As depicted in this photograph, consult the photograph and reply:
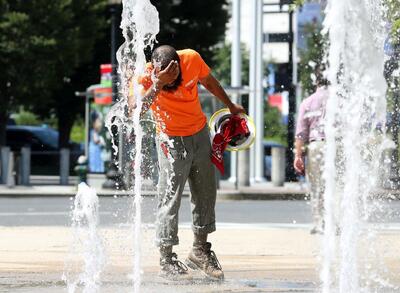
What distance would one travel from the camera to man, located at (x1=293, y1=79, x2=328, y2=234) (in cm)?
1173

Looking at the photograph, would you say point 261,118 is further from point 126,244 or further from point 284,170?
point 126,244

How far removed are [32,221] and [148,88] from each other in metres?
8.02

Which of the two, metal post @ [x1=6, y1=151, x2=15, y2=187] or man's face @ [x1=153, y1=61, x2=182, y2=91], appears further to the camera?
metal post @ [x1=6, y1=151, x2=15, y2=187]

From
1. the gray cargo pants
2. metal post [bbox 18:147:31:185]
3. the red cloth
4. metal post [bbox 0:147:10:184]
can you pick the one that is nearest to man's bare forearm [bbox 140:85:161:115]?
the gray cargo pants

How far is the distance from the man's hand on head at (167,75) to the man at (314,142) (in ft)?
9.76

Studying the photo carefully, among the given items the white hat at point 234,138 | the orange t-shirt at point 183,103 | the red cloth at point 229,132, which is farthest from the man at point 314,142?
the orange t-shirt at point 183,103

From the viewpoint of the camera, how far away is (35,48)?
3653cm

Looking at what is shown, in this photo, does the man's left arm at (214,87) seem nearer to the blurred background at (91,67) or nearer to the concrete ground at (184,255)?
the concrete ground at (184,255)

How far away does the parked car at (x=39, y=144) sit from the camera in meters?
39.1

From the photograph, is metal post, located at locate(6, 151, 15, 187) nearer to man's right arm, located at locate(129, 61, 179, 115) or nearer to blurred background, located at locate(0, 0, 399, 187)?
blurred background, located at locate(0, 0, 399, 187)

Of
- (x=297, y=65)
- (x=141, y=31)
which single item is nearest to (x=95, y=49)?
(x=297, y=65)

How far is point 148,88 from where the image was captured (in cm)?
890

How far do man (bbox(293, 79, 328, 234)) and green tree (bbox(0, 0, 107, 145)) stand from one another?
24559mm

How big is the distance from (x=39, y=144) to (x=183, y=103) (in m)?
33.3
